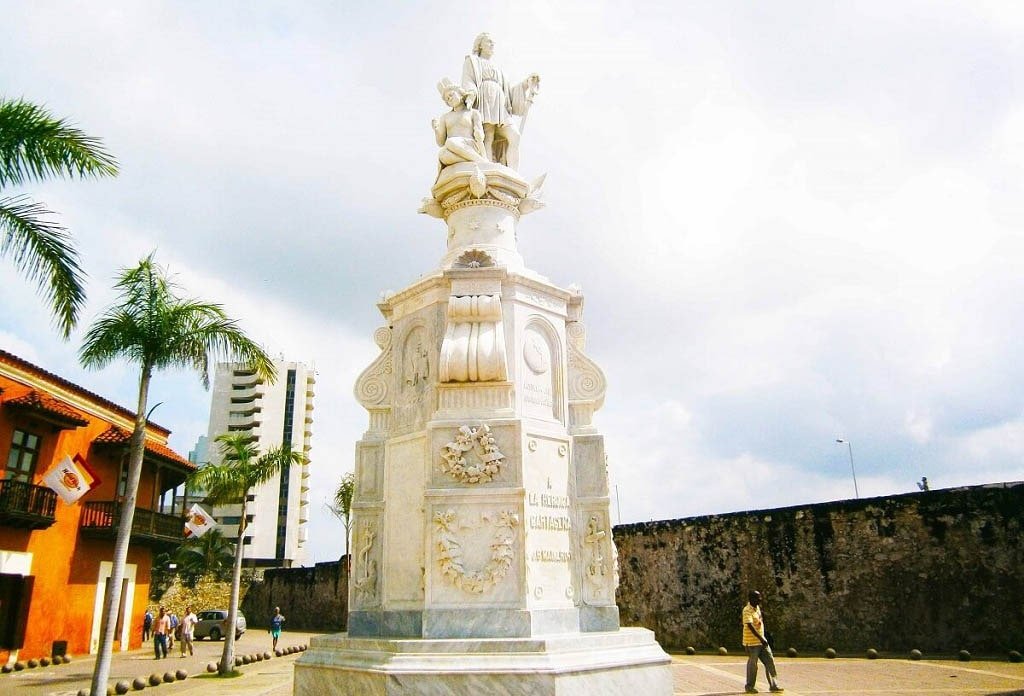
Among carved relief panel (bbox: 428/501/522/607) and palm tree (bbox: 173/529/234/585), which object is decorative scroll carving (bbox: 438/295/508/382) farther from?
palm tree (bbox: 173/529/234/585)

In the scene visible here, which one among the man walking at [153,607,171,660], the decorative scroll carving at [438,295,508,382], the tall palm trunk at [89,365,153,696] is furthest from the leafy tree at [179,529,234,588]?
the decorative scroll carving at [438,295,508,382]

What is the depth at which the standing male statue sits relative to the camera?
812 centimetres

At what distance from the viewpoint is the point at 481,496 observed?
6074 millimetres

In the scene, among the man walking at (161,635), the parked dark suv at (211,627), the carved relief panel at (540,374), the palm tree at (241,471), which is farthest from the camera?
the parked dark suv at (211,627)

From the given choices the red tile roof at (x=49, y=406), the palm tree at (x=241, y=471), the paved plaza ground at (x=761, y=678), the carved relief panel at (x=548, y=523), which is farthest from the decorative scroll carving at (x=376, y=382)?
the red tile roof at (x=49, y=406)

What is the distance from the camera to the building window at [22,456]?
1874 centimetres

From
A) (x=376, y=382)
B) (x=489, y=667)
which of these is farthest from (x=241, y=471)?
(x=489, y=667)

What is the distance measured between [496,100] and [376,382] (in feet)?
11.6

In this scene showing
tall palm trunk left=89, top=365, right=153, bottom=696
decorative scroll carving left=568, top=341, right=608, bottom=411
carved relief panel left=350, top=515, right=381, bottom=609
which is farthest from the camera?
tall palm trunk left=89, top=365, right=153, bottom=696

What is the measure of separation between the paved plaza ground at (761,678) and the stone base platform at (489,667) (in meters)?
5.18

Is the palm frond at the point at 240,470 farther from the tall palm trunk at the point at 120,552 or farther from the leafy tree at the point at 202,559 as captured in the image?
the leafy tree at the point at 202,559

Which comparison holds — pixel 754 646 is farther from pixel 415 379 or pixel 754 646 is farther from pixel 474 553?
pixel 415 379

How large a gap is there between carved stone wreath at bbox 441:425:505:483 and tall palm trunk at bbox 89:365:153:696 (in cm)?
629

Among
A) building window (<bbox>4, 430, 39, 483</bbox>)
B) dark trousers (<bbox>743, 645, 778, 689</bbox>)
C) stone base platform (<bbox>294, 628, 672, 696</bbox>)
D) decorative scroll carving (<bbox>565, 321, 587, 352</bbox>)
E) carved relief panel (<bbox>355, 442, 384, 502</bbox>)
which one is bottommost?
dark trousers (<bbox>743, 645, 778, 689</bbox>)
